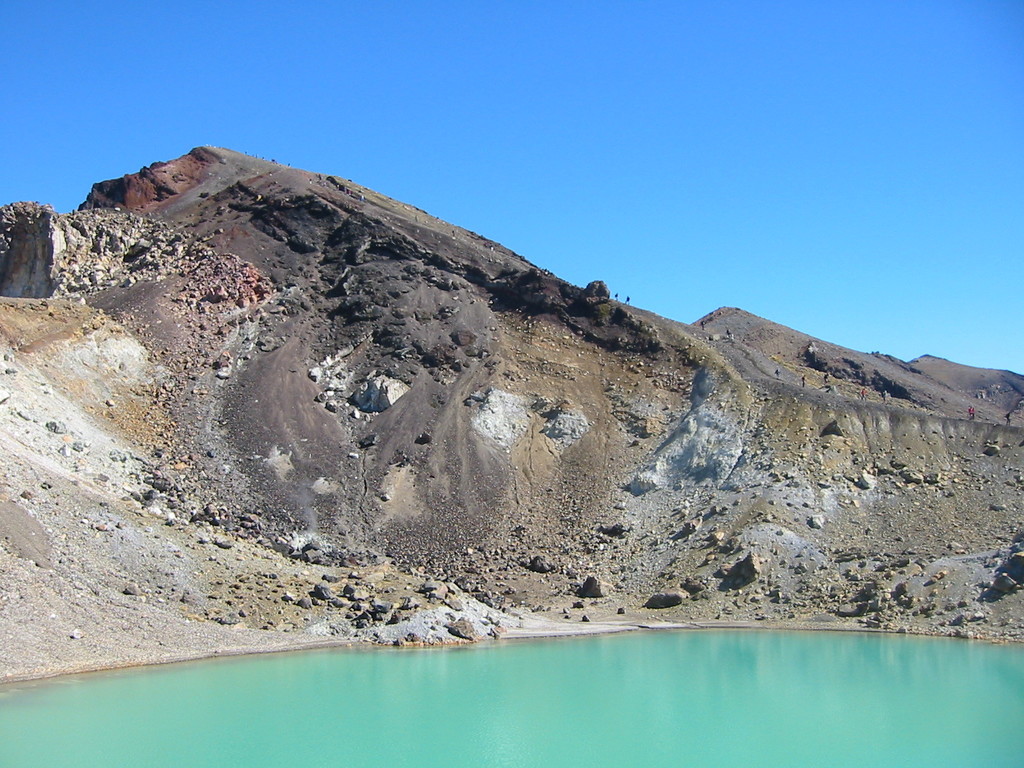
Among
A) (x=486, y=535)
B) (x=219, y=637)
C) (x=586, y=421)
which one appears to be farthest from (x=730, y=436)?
(x=219, y=637)

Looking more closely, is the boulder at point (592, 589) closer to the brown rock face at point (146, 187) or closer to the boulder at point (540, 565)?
the boulder at point (540, 565)

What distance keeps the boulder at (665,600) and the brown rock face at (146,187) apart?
49678 millimetres

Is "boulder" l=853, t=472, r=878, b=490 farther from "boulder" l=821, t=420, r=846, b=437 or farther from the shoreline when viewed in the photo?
the shoreline

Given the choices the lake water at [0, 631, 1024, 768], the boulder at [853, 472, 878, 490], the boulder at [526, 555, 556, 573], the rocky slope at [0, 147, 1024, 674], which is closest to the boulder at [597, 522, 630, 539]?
the rocky slope at [0, 147, 1024, 674]

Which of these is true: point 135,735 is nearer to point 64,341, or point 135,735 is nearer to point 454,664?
point 454,664

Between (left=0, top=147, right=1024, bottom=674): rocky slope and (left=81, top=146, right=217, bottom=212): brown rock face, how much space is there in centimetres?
30

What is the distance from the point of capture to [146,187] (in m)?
72.3

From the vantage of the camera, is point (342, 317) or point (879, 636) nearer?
point (879, 636)

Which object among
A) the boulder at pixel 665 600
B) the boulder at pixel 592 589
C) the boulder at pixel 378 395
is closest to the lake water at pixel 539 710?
the boulder at pixel 665 600

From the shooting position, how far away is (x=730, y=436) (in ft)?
172

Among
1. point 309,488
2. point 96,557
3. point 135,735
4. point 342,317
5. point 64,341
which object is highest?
point 342,317

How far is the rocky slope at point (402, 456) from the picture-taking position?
119 feet

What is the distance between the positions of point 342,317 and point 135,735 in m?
40.0

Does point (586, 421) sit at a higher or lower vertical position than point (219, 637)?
higher
